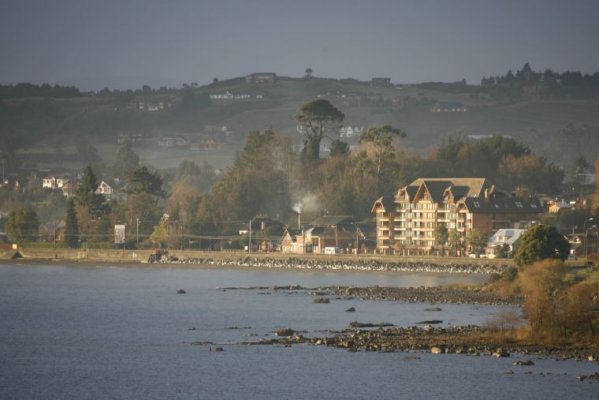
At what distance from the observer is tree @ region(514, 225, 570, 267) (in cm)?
8400

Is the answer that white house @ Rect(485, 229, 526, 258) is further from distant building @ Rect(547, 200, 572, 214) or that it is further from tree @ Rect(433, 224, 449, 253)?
distant building @ Rect(547, 200, 572, 214)

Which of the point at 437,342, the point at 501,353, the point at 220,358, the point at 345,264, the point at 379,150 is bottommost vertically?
the point at 220,358

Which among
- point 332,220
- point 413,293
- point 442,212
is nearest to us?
point 413,293

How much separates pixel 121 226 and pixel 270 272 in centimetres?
2906

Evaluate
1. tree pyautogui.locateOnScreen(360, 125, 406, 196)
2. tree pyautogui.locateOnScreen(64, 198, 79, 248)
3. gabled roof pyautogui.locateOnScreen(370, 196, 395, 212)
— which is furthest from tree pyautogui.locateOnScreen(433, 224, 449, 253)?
tree pyautogui.locateOnScreen(64, 198, 79, 248)

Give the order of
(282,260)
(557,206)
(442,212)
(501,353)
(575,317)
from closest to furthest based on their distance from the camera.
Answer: (501,353) < (575,317) < (282,260) < (442,212) < (557,206)

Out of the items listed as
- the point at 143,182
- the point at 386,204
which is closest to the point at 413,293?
the point at 386,204

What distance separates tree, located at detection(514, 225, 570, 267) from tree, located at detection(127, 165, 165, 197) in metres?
66.8

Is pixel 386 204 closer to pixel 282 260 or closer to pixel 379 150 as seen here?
pixel 282 260

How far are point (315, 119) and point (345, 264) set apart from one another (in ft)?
134

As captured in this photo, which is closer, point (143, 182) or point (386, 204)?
point (386, 204)

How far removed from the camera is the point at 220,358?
56000 millimetres

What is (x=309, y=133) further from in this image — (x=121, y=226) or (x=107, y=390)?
(x=107, y=390)

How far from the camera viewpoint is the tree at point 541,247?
84000 mm
